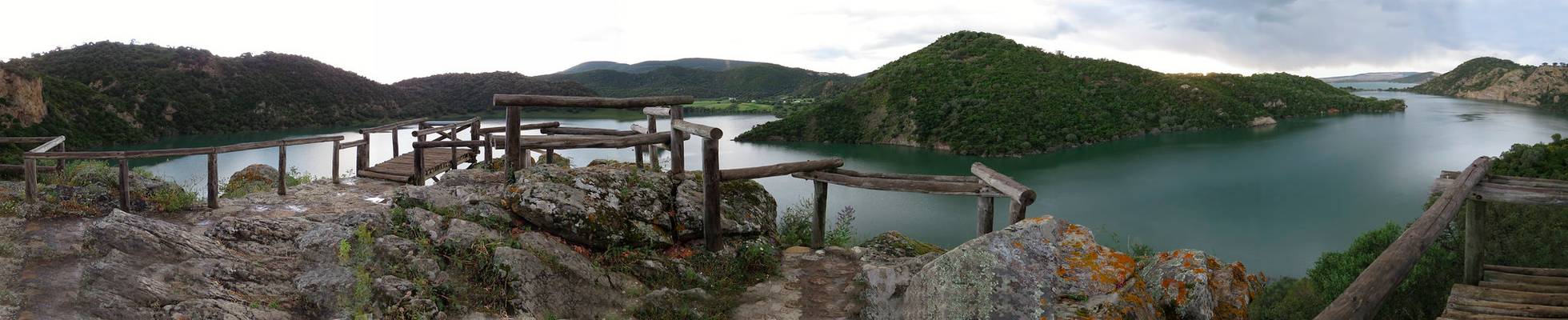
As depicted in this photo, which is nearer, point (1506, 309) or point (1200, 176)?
point (1506, 309)

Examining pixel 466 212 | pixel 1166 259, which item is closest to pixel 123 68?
pixel 466 212

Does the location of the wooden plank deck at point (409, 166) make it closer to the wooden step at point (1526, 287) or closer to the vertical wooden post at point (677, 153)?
the vertical wooden post at point (677, 153)

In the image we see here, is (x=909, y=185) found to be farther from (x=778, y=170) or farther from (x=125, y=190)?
(x=125, y=190)

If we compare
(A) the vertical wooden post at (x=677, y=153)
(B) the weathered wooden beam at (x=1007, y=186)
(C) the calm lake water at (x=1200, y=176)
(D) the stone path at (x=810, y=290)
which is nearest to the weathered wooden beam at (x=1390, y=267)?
(B) the weathered wooden beam at (x=1007, y=186)

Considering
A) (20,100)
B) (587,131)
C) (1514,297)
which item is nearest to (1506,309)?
(1514,297)

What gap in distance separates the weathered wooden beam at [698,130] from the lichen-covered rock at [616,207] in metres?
0.54

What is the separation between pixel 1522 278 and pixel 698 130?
7060 mm

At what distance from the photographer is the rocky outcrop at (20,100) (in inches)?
1001

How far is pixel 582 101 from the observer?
7035mm

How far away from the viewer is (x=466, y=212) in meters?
5.68

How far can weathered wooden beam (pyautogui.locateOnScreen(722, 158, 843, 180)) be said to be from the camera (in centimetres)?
641

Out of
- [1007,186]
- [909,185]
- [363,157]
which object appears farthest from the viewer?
[363,157]

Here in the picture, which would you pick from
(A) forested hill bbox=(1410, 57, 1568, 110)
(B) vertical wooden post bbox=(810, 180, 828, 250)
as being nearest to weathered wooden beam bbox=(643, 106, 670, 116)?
(B) vertical wooden post bbox=(810, 180, 828, 250)

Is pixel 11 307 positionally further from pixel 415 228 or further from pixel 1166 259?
pixel 1166 259
